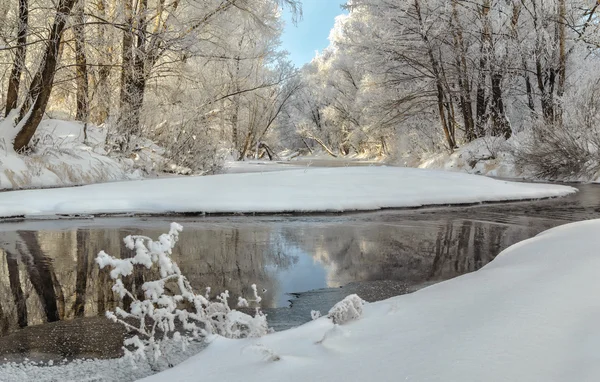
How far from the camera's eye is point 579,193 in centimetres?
1019

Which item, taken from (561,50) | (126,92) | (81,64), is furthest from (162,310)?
(561,50)

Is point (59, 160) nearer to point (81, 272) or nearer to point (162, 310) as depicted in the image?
point (81, 272)

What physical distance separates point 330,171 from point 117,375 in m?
8.05

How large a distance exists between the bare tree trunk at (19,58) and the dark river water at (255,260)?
13.8 feet

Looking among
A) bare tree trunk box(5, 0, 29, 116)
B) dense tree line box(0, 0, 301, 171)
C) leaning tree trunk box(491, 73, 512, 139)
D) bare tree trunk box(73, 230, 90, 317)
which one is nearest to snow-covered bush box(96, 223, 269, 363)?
bare tree trunk box(73, 230, 90, 317)

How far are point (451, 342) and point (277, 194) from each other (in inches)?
249

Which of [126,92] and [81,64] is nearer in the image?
[81,64]

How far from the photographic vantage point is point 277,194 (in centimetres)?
792

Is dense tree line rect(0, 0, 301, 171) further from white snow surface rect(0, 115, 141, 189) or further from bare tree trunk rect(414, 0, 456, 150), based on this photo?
bare tree trunk rect(414, 0, 456, 150)

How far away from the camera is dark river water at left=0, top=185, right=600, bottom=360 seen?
2660 millimetres

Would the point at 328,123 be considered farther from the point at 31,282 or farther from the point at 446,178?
the point at 31,282

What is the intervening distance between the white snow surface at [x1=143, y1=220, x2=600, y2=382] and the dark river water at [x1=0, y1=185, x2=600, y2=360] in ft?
2.05

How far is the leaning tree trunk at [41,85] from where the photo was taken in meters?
8.59

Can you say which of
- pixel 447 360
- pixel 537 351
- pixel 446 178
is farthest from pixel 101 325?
pixel 446 178
